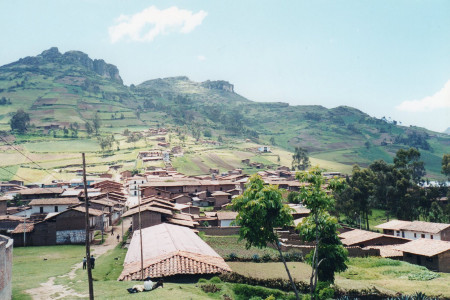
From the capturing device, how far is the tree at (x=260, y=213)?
19.0 m

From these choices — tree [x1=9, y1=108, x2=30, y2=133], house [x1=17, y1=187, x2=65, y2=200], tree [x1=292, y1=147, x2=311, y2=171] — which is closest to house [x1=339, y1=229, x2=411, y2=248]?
house [x1=17, y1=187, x2=65, y2=200]

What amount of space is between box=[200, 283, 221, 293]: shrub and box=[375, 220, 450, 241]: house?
40.3 m

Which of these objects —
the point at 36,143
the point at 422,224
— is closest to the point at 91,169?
the point at 36,143

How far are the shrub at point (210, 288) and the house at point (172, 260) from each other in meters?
1.52

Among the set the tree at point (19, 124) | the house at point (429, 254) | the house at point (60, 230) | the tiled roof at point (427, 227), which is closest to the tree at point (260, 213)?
the house at point (429, 254)

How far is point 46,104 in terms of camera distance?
7692 inches

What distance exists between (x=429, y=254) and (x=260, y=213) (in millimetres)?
30153

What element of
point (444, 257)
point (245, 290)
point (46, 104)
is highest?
point (46, 104)

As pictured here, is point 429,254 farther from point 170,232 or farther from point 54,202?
point 54,202

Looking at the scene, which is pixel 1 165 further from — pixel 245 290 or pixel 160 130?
pixel 245 290

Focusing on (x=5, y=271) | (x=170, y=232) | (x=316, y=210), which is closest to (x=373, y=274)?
(x=316, y=210)

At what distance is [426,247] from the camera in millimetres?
41094

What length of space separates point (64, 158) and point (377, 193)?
97.8 meters

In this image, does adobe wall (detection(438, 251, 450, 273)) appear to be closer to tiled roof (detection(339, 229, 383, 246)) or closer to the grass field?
the grass field
